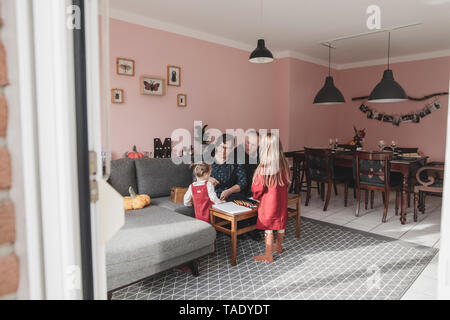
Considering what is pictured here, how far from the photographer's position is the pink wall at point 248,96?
3.88 metres

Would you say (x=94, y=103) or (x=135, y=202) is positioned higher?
(x=94, y=103)

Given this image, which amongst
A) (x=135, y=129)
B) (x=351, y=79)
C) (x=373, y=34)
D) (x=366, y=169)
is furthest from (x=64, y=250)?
(x=351, y=79)

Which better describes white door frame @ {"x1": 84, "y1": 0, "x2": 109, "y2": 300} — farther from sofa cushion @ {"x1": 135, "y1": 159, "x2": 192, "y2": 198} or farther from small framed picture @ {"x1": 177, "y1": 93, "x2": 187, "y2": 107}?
small framed picture @ {"x1": 177, "y1": 93, "x2": 187, "y2": 107}

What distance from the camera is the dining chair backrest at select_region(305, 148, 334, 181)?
14.2ft

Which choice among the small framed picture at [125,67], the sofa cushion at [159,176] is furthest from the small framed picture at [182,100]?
the sofa cushion at [159,176]

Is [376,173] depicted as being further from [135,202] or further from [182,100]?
[135,202]

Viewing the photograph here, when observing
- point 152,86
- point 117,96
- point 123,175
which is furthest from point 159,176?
point 152,86

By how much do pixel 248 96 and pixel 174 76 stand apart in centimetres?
156

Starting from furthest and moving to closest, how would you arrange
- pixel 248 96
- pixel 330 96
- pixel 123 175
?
pixel 248 96 → pixel 330 96 → pixel 123 175

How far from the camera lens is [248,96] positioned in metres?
5.35

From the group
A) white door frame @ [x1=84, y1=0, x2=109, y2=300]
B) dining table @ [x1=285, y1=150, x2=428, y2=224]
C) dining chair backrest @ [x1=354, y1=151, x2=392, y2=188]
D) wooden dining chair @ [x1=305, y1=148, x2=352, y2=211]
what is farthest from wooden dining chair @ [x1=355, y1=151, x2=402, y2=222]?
white door frame @ [x1=84, y1=0, x2=109, y2=300]

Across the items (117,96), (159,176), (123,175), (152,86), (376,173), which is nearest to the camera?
(123,175)

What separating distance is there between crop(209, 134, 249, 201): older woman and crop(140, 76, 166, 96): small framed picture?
4.77 feet

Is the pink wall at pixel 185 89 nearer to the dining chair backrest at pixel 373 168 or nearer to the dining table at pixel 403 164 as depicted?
the dining table at pixel 403 164
